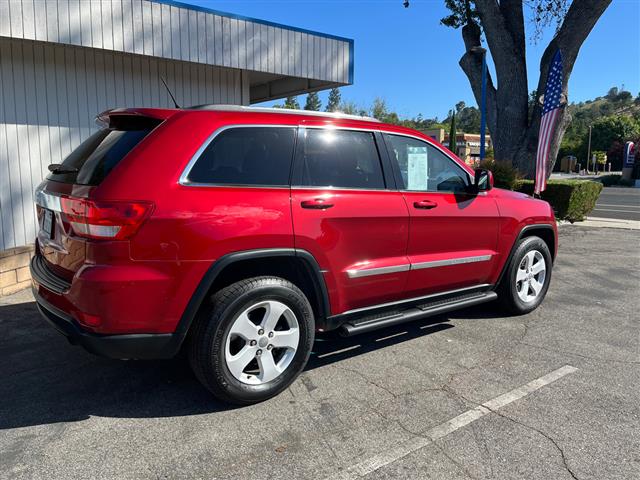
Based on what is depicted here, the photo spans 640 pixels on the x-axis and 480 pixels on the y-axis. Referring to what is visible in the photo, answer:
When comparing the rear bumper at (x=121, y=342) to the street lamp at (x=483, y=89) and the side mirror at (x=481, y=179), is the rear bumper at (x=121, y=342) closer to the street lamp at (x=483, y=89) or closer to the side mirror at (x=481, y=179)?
the side mirror at (x=481, y=179)

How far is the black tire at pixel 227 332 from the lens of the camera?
3066 millimetres

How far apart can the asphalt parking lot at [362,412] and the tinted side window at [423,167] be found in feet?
4.57

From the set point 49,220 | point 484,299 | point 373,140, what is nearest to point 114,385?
point 49,220

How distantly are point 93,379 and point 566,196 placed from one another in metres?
12.0

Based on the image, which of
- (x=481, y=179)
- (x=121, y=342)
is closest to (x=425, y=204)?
(x=481, y=179)

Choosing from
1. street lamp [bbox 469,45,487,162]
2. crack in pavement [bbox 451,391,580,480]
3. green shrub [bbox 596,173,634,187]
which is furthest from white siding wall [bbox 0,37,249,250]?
green shrub [bbox 596,173,634,187]

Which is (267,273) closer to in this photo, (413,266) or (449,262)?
(413,266)

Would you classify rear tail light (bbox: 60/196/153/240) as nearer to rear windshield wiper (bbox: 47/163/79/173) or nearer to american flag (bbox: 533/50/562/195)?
rear windshield wiper (bbox: 47/163/79/173)

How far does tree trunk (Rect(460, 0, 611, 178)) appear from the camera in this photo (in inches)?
493

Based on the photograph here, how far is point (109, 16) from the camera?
6098 millimetres

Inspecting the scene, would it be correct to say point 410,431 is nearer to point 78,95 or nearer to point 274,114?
point 274,114

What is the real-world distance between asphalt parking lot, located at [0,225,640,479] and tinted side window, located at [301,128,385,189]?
4.74 ft

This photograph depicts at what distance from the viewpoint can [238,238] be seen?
10.1 ft

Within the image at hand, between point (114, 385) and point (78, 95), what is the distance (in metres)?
4.70
